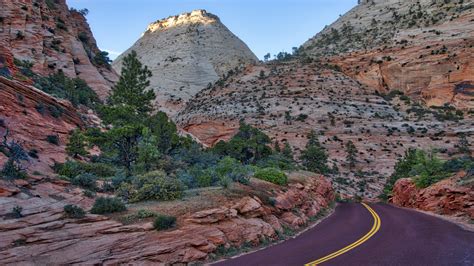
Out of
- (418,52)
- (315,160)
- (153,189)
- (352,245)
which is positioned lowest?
(315,160)

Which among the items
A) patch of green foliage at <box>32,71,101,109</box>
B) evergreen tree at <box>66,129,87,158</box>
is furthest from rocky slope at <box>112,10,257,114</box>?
evergreen tree at <box>66,129,87,158</box>

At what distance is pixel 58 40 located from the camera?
1791 inches

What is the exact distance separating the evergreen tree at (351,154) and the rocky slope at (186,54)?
4418cm

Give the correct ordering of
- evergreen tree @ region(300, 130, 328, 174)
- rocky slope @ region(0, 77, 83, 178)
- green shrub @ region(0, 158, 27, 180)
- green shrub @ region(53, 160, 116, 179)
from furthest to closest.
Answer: evergreen tree @ region(300, 130, 328, 174) < rocky slope @ region(0, 77, 83, 178) < green shrub @ region(53, 160, 116, 179) < green shrub @ region(0, 158, 27, 180)

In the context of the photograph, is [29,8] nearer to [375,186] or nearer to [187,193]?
[187,193]

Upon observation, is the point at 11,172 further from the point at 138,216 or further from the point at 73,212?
the point at 138,216

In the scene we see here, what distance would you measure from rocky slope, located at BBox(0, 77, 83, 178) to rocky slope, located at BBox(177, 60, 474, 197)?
26478 millimetres

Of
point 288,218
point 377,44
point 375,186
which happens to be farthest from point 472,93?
point 288,218

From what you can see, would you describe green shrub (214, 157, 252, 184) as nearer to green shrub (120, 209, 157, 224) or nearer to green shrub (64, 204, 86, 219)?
green shrub (120, 209, 157, 224)

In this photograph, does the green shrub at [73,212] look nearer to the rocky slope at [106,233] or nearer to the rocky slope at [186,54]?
the rocky slope at [106,233]

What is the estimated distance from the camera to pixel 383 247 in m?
10.3

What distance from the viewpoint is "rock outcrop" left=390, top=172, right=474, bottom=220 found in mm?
16991

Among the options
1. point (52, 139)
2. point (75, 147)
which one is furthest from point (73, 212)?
point (52, 139)

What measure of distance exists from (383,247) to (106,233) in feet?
25.5
